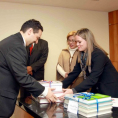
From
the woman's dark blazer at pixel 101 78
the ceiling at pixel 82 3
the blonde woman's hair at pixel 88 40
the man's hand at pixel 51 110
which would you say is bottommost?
the man's hand at pixel 51 110

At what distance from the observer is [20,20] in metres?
4.01

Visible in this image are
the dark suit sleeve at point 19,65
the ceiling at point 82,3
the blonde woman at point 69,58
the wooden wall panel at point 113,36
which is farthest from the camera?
the wooden wall panel at point 113,36

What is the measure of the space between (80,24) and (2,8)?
179cm

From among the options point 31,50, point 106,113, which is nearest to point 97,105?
point 106,113

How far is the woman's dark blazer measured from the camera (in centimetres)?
190

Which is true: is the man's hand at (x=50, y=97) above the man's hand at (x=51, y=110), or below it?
above

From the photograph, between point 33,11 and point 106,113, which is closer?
point 106,113

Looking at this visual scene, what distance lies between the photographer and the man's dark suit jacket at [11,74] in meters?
1.57

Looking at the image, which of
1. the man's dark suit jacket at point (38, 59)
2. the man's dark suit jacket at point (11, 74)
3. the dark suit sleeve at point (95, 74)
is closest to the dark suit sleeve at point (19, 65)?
the man's dark suit jacket at point (11, 74)

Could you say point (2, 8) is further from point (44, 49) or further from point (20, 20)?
point (44, 49)

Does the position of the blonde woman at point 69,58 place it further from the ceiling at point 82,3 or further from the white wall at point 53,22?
the ceiling at point 82,3

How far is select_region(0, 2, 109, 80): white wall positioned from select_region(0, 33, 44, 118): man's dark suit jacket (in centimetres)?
243

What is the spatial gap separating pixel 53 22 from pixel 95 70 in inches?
103

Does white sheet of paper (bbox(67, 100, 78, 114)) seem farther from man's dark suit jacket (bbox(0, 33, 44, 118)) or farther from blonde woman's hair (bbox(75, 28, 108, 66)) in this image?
blonde woman's hair (bbox(75, 28, 108, 66))
